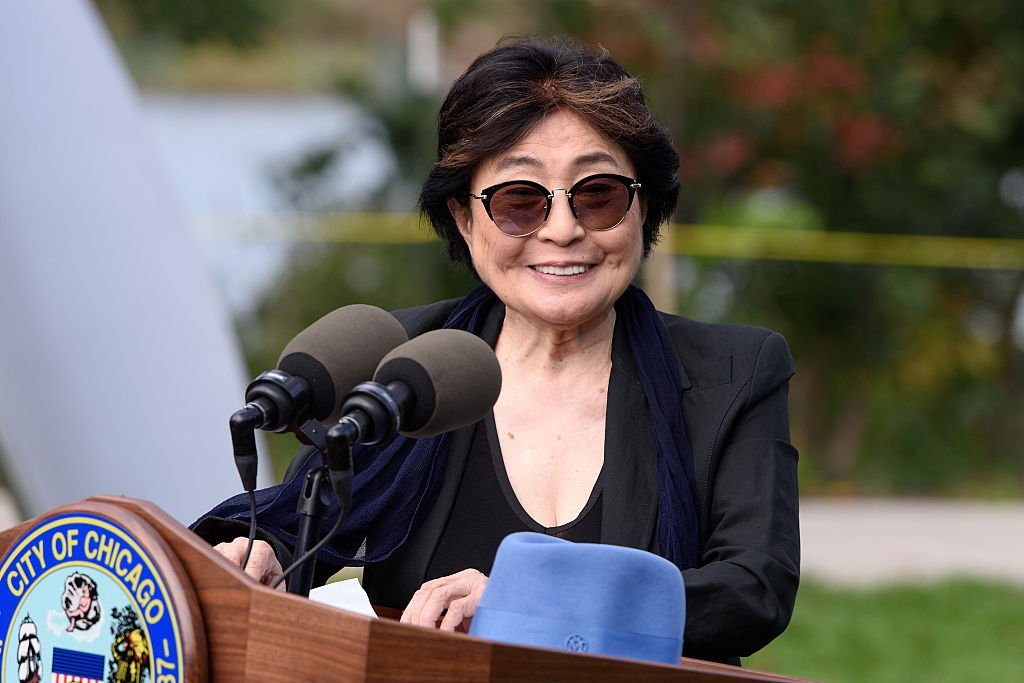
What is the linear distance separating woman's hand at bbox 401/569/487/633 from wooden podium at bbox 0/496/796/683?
382 mm

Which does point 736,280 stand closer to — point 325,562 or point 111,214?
point 111,214

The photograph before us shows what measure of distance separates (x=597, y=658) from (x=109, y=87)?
3.64 meters

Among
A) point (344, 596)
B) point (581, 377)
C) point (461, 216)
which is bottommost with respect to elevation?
point (344, 596)

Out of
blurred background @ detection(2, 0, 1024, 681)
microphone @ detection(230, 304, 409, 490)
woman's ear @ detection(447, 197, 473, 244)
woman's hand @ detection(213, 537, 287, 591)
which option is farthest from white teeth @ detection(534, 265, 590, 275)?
blurred background @ detection(2, 0, 1024, 681)

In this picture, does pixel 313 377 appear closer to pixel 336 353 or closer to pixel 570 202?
pixel 336 353

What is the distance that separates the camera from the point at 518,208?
97.9 inches

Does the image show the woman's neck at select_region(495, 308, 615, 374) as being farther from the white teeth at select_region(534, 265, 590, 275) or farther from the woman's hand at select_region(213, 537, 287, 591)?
the woman's hand at select_region(213, 537, 287, 591)

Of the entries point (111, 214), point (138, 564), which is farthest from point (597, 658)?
point (111, 214)

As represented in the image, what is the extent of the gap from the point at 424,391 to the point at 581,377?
2.94 feet

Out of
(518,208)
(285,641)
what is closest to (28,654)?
(285,641)

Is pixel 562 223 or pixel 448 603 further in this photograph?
pixel 562 223

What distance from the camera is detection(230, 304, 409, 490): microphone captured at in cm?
181

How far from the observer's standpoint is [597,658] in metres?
1.65

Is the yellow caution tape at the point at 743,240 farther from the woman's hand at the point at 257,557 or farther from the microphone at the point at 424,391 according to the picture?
the microphone at the point at 424,391
